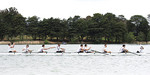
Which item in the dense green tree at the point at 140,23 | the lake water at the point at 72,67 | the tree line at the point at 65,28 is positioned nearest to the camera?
the lake water at the point at 72,67

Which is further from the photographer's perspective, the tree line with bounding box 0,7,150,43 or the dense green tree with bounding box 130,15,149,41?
the dense green tree with bounding box 130,15,149,41

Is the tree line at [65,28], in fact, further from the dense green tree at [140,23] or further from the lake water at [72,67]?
the lake water at [72,67]

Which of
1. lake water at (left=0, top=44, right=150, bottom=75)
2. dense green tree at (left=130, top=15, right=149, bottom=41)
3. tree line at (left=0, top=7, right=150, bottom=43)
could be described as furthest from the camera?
dense green tree at (left=130, top=15, right=149, bottom=41)

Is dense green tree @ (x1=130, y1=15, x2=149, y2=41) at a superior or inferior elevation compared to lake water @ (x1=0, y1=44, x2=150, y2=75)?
superior

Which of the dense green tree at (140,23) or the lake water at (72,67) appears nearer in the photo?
the lake water at (72,67)

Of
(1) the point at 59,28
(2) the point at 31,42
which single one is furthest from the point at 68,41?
(2) the point at 31,42

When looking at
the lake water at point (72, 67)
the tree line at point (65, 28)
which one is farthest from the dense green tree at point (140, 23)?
the lake water at point (72, 67)

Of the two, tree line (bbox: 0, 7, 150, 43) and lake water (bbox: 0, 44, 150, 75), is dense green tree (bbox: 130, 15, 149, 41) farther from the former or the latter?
lake water (bbox: 0, 44, 150, 75)

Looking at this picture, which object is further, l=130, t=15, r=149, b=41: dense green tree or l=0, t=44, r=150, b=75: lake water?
l=130, t=15, r=149, b=41: dense green tree

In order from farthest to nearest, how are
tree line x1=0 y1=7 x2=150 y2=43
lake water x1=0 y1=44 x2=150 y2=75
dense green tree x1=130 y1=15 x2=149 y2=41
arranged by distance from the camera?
1. dense green tree x1=130 y1=15 x2=149 y2=41
2. tree line x1=0 y1=7 x2=150 y2=43
3. lake water x1=0 y1=44 x2=150 y2=75

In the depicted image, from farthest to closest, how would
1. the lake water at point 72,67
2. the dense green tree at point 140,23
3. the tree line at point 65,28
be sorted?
the dense green tree at point 140,23 < the tree line at point 65,28 < the lake water at point 72,67

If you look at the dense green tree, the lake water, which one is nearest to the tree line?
the dense green tree

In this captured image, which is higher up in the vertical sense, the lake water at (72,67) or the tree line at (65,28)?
the tree line at (65,28)

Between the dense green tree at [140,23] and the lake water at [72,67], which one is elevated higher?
the dense green tree at [140,23]
